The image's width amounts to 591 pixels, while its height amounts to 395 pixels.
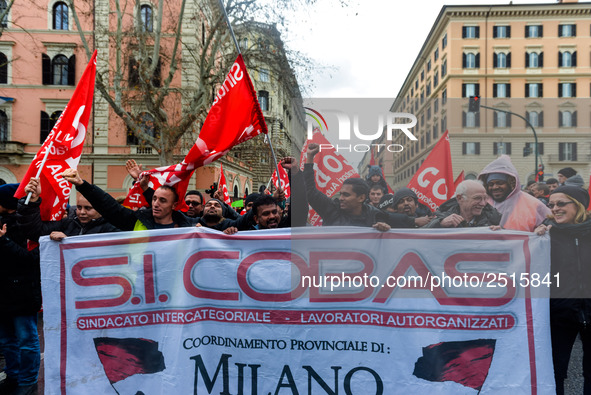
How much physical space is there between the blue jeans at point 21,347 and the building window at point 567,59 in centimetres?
5591

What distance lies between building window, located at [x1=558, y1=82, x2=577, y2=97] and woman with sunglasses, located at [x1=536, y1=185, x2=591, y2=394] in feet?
177

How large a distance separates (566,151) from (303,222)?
1875 inches

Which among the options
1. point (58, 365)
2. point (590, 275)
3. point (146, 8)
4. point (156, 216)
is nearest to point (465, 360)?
point (590, 275)

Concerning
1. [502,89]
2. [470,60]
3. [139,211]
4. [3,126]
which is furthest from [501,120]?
[139,211]

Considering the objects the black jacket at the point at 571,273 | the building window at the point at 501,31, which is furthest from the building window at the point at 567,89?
the black jacket at the point at 571,273

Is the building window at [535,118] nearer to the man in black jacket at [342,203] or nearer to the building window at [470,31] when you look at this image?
the building window at [470,31]

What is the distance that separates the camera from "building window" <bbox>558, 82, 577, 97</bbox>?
48.7 metres

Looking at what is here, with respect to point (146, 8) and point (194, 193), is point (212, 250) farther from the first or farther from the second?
point (146, 8)

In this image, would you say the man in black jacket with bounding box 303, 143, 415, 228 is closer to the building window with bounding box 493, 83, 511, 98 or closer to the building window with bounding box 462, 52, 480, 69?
the building window with bounding box 462, 52, 480, 69

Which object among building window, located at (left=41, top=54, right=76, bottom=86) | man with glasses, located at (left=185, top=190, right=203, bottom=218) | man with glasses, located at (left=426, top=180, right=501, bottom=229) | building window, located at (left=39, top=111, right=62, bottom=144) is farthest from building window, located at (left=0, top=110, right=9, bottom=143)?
man with glasses, located at (left=426, top=180, right=501, bottom=229)

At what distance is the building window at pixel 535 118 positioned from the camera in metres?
45.7

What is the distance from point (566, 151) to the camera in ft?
142

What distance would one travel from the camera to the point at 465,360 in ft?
8.91

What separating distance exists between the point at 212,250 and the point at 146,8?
2474 centimetres
